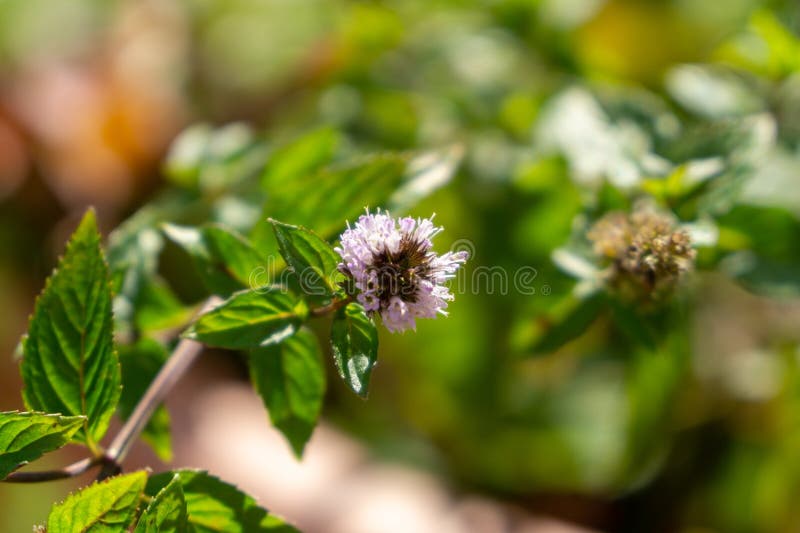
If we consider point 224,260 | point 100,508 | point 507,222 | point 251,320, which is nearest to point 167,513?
point 100,508

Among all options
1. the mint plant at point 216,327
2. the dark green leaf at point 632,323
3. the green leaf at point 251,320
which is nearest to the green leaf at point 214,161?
the mint plant at point 216,327

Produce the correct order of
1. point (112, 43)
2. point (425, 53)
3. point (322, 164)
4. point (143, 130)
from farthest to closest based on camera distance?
point (112, 43) < point (143, 130) < point (425, 53) < point (322, 164)

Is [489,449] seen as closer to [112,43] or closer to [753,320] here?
[753,320]

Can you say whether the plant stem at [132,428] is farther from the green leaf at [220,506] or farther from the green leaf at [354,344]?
the green leaf at [354,344]

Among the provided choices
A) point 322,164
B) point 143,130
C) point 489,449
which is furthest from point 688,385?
point 143,130

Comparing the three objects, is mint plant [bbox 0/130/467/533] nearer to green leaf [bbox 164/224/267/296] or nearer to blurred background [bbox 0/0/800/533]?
green leaf [bbox 164/224/267/296]

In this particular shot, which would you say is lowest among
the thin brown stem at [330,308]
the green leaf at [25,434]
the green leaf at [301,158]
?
the green leaf at [25,434]

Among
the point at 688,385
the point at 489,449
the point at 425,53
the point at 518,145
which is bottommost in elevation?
the point at 489,449
